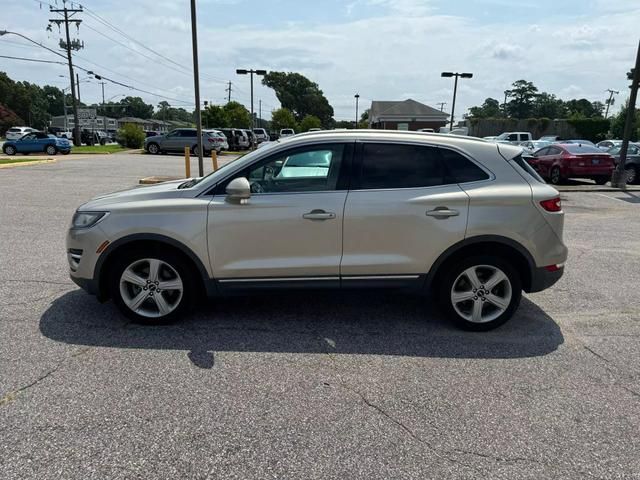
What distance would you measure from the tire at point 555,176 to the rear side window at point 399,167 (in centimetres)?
1435

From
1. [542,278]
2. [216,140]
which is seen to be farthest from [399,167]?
[216,140]

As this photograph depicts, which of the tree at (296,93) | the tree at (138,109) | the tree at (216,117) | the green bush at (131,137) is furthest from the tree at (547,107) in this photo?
the tree at (138,109)

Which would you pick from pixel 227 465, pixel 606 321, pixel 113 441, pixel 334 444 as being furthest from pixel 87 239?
pixel 606 321

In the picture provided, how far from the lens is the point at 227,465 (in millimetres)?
2467

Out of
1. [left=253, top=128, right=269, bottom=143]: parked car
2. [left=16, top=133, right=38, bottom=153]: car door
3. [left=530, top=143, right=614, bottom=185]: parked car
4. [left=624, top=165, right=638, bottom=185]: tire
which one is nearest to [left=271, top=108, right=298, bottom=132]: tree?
[left=253, top=128, right=269, bottom=143]: parked car

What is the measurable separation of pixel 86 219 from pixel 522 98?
407ft

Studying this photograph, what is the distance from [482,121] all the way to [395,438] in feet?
195

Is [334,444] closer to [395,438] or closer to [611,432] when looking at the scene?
[395,438]

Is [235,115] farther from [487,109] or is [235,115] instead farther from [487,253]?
[487,109]

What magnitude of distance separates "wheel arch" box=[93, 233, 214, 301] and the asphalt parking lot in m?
0.39

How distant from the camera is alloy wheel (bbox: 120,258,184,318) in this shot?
160 inches

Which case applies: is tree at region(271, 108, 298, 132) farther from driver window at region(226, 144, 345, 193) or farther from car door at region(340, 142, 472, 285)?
car door at region(340, 142, 472, 285)

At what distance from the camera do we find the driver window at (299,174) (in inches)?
160

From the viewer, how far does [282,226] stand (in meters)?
3.94
